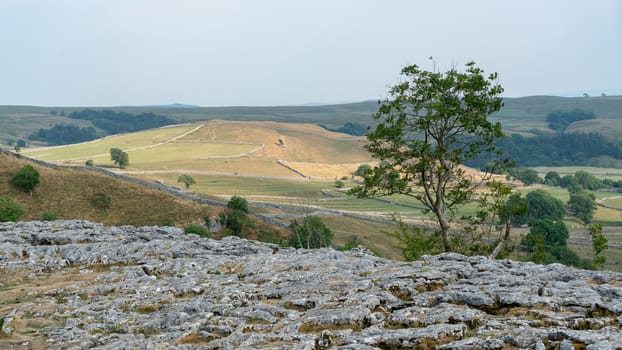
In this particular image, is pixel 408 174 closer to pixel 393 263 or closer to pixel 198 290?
pixel 393 263

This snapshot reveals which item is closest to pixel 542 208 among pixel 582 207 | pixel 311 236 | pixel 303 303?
pixel 582 207

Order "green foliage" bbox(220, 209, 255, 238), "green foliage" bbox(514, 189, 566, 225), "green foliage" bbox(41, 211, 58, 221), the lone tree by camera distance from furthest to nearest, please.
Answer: "green foliage" bbox(514, 189, 566, 225)
"green foliage" bbox(220, 209, 255, 238)
"green foliage" bbox(41, 211, 58, 221)
the lone tree

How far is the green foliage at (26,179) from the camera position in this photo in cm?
7644

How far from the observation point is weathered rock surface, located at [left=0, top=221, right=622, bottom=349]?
15453 millimetres

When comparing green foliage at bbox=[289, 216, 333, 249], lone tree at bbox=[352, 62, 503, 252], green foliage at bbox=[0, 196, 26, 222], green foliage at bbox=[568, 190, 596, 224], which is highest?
lone tree at bbox=[352, 62, 503, 252]

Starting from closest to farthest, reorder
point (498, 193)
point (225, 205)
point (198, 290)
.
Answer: point (198, 290), point (498, 193), point (225, 205)

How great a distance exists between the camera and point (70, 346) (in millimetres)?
18078

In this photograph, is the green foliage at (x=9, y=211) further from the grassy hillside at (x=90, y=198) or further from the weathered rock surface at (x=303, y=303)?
the weathered rock surface at (x=303, y=303)

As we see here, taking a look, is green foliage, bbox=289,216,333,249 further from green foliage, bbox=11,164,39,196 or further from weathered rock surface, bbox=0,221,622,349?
green foliage, bbox=11,164,39,196

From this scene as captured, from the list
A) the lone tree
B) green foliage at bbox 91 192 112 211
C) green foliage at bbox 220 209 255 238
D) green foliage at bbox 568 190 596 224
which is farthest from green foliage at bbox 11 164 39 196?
green foliage at bbox 568 190 596 224

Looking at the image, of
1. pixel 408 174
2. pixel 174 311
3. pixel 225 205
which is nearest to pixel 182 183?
pixel 225 205

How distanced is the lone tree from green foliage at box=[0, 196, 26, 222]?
4884cm

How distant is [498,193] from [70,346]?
28.4 m

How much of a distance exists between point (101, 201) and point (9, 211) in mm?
16230
